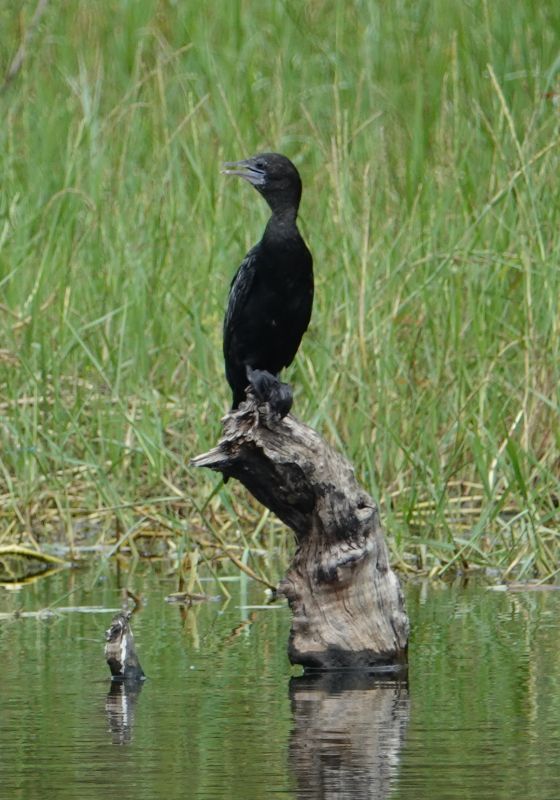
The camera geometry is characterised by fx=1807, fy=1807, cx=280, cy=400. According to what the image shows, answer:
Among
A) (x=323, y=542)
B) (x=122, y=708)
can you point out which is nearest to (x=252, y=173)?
(x=323, y=542)

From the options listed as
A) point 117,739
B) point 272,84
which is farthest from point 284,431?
point 272,84

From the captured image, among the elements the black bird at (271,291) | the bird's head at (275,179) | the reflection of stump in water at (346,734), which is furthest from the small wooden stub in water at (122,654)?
the bird's head at (275,179)

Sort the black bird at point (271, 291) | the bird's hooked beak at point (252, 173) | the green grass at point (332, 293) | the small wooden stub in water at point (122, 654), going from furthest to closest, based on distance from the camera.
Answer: the green grass at point (332, 293)
the bird's hooked beak at point (252, 173)
the black bird at point (271, 291)
the small wooden stub in water at point (122, 654)

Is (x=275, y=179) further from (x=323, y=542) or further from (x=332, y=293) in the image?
(x=332, y=293)

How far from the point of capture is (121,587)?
6.31 metres

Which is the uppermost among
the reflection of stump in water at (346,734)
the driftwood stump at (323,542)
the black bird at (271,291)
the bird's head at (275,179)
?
the bird's head at (275,179)

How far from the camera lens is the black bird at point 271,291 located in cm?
544

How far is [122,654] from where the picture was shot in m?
4.76

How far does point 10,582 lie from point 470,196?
9.08 ft

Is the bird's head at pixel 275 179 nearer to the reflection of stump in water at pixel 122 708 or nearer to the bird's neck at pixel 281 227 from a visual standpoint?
the bird's neck at pixel 281 227

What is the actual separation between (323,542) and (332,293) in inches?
101

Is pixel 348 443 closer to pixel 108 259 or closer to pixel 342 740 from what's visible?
pixel 108 259

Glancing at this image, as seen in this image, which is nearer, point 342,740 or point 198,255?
point 342,740

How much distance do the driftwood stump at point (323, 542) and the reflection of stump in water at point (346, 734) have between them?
4.2 inches
